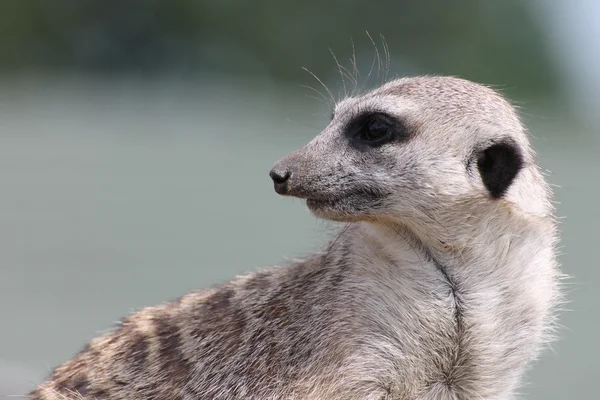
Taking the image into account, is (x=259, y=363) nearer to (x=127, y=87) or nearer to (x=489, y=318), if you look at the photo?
(x=489, y=318)

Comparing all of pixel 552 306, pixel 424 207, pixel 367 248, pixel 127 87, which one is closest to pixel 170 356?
pixel 367 248

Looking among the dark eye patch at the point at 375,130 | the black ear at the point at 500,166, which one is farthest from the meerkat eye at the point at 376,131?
the black ear at the point at 500,166

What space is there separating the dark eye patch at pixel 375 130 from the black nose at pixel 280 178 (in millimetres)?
322

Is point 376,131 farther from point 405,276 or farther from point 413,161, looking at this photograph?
point 405,276

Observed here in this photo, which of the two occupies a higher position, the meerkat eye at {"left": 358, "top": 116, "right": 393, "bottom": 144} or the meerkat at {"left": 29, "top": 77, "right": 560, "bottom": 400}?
the meerkat eye at {"left": 358, "top": 116, "right": 393, "bottom": 144}

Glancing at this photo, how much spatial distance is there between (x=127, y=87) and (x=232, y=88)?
7.04ft

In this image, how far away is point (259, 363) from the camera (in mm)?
3643

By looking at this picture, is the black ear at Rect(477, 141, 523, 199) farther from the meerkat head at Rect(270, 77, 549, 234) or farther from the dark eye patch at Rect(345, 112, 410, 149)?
the dark eye patch at Rect(345, 112, 410, 149)

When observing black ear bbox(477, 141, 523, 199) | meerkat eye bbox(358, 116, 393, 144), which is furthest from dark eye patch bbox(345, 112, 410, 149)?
black ear bbox(477, 141, 523, 199)

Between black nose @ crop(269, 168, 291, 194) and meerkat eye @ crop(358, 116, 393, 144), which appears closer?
black nose @ crop(269, 168, 291, 194)

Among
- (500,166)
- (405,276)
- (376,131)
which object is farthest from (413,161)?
(405,276)

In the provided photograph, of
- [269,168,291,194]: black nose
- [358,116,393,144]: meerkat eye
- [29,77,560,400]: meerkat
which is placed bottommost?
[29,77,560,400]: meerkat

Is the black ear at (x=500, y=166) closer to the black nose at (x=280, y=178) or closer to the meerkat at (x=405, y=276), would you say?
the meerkat at (x=405, y=276)

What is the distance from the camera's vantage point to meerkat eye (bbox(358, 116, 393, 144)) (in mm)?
3500
